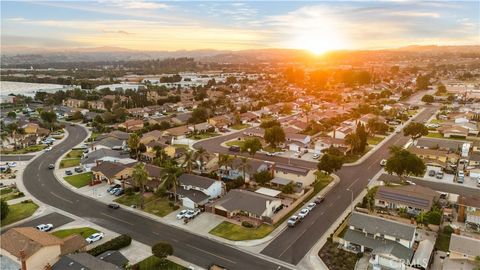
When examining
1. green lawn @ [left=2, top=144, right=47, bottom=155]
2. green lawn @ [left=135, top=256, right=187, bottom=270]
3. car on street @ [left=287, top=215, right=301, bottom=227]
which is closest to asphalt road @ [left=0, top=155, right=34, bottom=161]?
green lawn @ [left=2, top=144, right=47, bottom=155]

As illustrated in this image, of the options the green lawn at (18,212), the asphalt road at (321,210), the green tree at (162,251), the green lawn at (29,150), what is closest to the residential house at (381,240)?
the asphalt road at (321,210)

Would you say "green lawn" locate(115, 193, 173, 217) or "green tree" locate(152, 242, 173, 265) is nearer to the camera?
"green tree" locate(152, 242, 173, 265)

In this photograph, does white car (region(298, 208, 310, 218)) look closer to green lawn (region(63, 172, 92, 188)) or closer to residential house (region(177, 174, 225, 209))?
residential house (region(177, 174, 225, 209))

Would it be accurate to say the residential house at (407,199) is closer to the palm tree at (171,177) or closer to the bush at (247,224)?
the bush at (247,224)

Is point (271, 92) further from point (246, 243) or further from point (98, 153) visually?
point (246, 243)

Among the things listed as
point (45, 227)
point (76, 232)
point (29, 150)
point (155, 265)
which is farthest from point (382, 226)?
point (29, 150)
